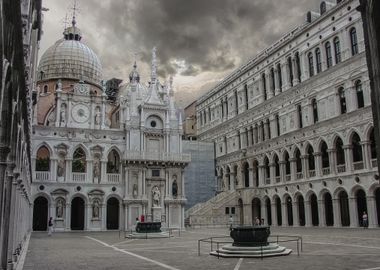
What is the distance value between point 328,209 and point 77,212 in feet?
80.5

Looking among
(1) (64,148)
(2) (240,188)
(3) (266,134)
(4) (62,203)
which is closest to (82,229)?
(4) (62,203)

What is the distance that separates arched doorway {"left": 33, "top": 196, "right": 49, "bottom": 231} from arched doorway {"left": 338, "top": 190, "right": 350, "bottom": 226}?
26.9m

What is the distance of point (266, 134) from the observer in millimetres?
47500

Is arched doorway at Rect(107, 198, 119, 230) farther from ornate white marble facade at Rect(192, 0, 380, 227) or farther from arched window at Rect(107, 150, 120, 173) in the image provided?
ornate white marble facade at Rect(192, 0, 380, 227)

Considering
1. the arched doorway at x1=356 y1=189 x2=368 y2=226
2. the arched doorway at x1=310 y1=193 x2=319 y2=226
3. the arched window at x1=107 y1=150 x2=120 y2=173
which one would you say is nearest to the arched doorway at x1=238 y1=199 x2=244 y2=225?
the arched doorway at x1=310 y1=193 x2=319 y2=226

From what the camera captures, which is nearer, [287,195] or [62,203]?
[62,203]

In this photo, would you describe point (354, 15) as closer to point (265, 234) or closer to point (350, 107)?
point (350, 107)

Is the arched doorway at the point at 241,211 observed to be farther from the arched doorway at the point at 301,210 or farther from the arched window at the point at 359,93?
the arched window at the point at 359,93

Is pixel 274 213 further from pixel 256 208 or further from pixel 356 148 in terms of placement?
pixel 356 148

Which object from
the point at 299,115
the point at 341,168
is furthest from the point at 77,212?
the point at 341,168

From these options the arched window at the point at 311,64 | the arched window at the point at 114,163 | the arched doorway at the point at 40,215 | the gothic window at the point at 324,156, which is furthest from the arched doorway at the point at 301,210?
the arched doorway at the point at 40,215

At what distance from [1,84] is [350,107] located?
1301 inches

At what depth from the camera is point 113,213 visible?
44.6 meters

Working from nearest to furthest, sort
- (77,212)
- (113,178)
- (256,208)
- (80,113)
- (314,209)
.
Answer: (314,209)
(113,178)
(80,113)
(77,212)
(256,208)
